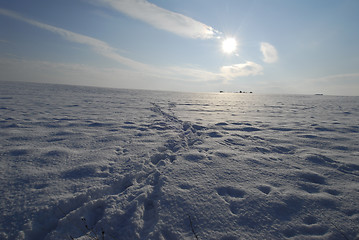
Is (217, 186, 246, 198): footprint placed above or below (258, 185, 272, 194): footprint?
below

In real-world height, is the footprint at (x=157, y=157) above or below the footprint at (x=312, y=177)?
below

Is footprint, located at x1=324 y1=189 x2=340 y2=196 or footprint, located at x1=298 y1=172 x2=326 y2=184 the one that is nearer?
footprint, located at x1=324 y1=189 x2=340 y2=196

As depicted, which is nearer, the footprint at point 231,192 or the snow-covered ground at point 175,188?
the snow-covered ground at point 175,188

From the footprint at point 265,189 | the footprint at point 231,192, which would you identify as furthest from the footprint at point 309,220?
the footprint at point 231,192

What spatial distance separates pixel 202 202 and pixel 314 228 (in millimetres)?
1193

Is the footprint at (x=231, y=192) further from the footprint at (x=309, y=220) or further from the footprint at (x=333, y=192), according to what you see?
the footprint at (x=333, y=192)

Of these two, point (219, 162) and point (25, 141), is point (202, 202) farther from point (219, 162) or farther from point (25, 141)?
point (25, 141)

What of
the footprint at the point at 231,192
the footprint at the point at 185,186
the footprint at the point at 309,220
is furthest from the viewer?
the footprint at the point at 185,186

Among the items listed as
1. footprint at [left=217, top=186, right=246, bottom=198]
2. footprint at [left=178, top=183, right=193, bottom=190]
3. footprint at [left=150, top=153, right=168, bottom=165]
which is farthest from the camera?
footprint at [left=150, top=153, right=168, bottom=165]

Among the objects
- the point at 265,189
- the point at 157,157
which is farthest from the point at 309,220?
the point at 157,157

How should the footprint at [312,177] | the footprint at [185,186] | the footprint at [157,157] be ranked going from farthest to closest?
the footprint at [157,157] → the footprint at [312,177] → the footprint at [185,186]

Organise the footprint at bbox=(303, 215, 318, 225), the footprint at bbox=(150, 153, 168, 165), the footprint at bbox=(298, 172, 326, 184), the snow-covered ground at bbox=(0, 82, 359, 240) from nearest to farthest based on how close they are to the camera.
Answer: the snow-covered ground at bbox=(0, 82, 359, 240), the footprint at bbox=(303, 215, 318, 225), the footprint at bbox=(298, 172, 326, 184), the footprint at bbox=(150, 153, 168, 165)

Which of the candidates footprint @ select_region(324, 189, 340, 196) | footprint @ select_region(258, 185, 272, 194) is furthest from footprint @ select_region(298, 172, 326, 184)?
footprint @ select_region(258, 185, 272, 194)

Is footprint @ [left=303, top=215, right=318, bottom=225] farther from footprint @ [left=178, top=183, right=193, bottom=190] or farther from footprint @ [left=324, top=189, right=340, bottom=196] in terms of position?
footprint @ [left=178, top=183, right=193, bottom=190]
